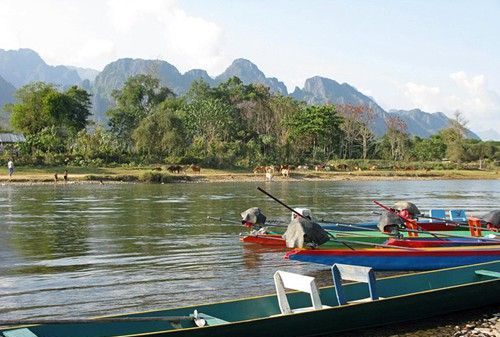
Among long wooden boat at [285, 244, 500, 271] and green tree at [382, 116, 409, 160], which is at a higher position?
green tree at [382, 116, 409, 160]

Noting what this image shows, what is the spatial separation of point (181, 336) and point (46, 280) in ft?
27.0

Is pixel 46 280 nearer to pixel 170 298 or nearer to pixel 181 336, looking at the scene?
pixel 170 298

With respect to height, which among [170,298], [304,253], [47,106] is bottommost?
[170,298]

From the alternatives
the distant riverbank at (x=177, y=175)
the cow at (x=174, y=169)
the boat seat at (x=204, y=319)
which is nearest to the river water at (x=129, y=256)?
the boat seat at (x=204, y=319)

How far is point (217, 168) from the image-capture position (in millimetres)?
72062

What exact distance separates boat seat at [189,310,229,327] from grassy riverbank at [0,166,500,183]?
48.9 meters

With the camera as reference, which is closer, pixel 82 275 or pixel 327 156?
pixel 82 275

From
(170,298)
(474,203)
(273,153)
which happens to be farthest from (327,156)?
(170,298)

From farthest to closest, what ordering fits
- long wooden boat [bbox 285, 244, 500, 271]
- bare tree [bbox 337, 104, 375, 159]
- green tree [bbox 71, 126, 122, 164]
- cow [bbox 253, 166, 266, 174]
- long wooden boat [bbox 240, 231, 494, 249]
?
bare tree [bbox 337, 104, 375, 159] < cow [bbox 253, 166, 266, 174] < green tree [bbox 71, 126, 122, 164] < long wooden boat [bbox 240, 231, 494, 249] < long wooden boat [bbox 285, 244, 500, 271]

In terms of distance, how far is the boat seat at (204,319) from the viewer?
9.05 metres

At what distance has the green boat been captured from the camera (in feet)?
27.6

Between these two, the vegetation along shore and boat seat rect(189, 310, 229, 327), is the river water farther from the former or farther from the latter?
the vegetation along shore

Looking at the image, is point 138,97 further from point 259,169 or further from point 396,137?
point 396,137

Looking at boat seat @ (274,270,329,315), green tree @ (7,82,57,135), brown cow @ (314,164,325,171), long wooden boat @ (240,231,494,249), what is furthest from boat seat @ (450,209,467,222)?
green tree @ (7,82,57,135)
